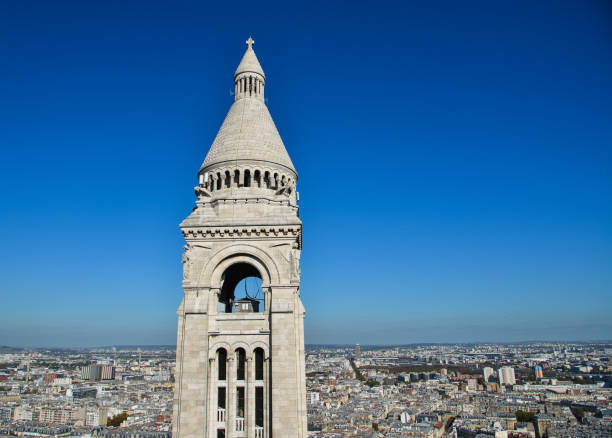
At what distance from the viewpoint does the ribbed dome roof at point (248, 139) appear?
23359mm

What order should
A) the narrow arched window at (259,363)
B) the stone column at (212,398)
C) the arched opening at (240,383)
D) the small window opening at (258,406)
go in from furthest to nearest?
the narrow arched window at (259,363), the arched opening at (240,383), the small window opening at (258,406), the stone column at (212,398)

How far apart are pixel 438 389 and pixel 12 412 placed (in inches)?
5939

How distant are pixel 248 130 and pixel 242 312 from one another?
8.67 meters

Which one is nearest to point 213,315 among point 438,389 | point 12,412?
point 12,412

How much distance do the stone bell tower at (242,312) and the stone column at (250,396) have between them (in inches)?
1.5

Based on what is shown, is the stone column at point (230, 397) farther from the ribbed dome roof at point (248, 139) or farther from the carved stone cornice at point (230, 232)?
the ribbed dome roof at point (248, 139)

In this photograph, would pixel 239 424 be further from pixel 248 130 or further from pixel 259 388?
pixel 248 130

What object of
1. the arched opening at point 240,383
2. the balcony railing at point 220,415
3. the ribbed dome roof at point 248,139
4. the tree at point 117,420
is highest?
the ribbed dome roof at point 248,139

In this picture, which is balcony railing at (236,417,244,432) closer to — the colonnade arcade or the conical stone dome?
the colonnade arcade

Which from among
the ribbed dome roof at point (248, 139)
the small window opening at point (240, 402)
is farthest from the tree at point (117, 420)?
the ribbed dome roof at point (248, 139)

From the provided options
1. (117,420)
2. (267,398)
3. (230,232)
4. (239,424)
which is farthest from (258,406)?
(117,420)

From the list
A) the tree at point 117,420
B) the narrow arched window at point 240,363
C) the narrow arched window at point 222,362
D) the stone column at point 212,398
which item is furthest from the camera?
the tree at point 117,420

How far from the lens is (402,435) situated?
11356 cm

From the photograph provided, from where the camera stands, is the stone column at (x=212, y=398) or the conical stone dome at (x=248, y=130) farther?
the conical stone dome at (x=248, y=130)
